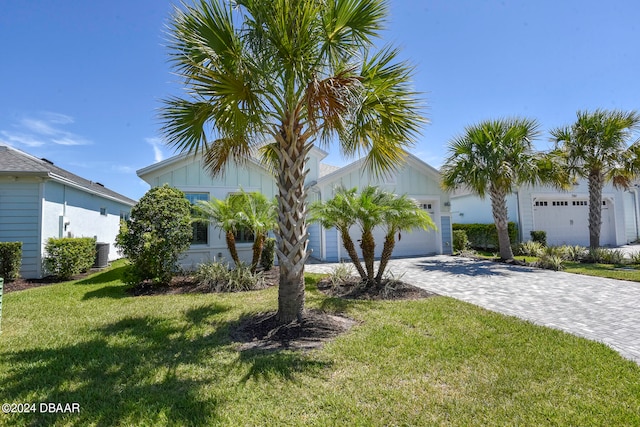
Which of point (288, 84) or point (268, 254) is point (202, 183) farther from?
point (288, 84)

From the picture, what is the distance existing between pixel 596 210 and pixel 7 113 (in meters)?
25.5

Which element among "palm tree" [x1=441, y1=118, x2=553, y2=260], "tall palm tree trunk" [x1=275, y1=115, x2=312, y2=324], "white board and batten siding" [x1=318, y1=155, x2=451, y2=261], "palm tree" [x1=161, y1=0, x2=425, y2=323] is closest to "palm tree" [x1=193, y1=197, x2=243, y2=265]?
"palm tree" [x1=161, y1=0, x2=425, y2=323]

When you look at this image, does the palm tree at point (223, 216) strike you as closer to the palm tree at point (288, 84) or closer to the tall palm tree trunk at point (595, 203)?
the palm tree at point (288, 84)

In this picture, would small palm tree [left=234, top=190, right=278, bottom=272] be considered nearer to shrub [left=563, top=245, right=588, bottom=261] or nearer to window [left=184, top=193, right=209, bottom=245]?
window [left=184, top=193, right=209, bottom=245]

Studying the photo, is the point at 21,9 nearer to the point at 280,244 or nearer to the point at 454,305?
the point at 280,244

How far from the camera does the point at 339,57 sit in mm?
5277

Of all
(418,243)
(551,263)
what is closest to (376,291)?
(551,263)

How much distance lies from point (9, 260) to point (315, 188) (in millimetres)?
11141

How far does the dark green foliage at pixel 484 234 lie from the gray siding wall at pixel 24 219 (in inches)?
762

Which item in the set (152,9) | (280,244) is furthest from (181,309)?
(152,9)

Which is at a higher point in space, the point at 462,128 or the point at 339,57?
the point at 462,128

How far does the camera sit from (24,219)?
34.0 feet

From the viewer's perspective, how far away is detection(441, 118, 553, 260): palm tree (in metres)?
12.1

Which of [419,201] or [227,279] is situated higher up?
[419,201]
